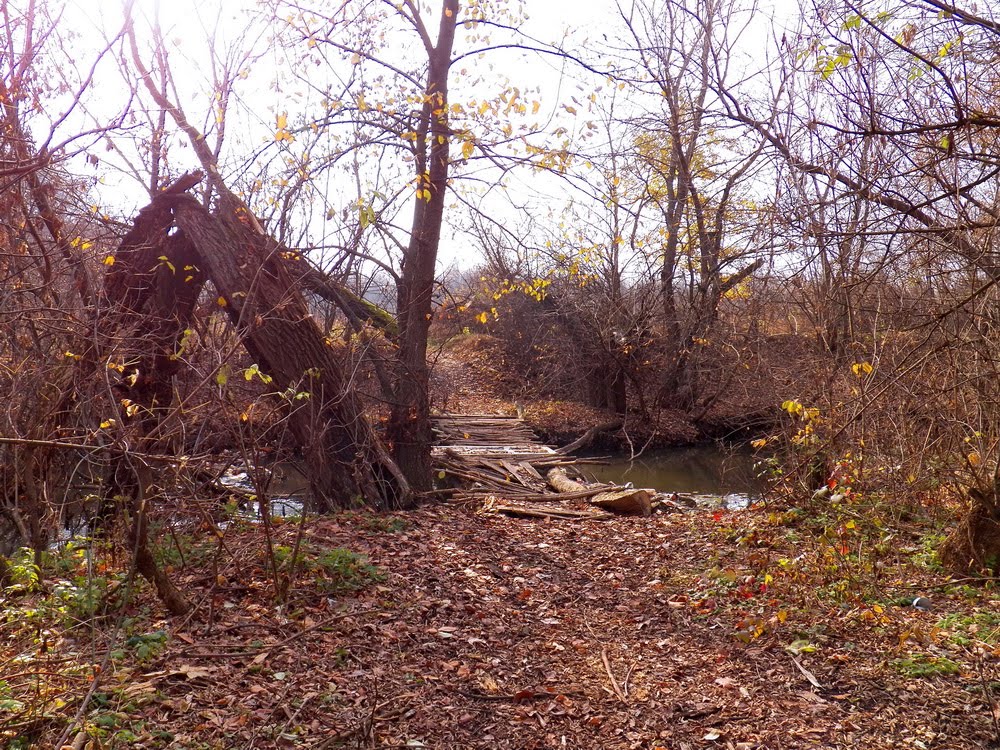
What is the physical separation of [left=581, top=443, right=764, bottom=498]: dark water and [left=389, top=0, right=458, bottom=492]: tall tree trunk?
580 centimetres

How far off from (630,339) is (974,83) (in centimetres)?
1349

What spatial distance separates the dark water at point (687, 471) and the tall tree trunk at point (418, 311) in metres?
5.80

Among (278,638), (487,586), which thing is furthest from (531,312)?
(278,638)

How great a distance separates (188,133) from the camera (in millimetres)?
8578

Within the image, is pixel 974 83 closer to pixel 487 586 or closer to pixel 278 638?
pixel 487 586

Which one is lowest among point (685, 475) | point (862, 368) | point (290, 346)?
point (685, 475)

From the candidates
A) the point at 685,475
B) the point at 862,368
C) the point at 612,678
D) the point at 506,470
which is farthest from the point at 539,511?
the point at 685,475

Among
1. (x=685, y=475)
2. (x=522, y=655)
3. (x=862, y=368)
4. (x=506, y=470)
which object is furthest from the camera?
(x=685, y=475)

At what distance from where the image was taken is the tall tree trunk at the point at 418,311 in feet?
30.2

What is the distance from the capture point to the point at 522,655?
16.3 feet

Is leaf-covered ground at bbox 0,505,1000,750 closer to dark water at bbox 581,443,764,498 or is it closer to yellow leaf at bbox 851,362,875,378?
yellow leaf at bbox 851,362,875,378

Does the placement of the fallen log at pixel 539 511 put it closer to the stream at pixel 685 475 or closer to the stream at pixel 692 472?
the stream at pixel 685 475

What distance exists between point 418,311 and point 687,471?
871cm

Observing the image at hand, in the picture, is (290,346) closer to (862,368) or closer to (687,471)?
(862,368)
